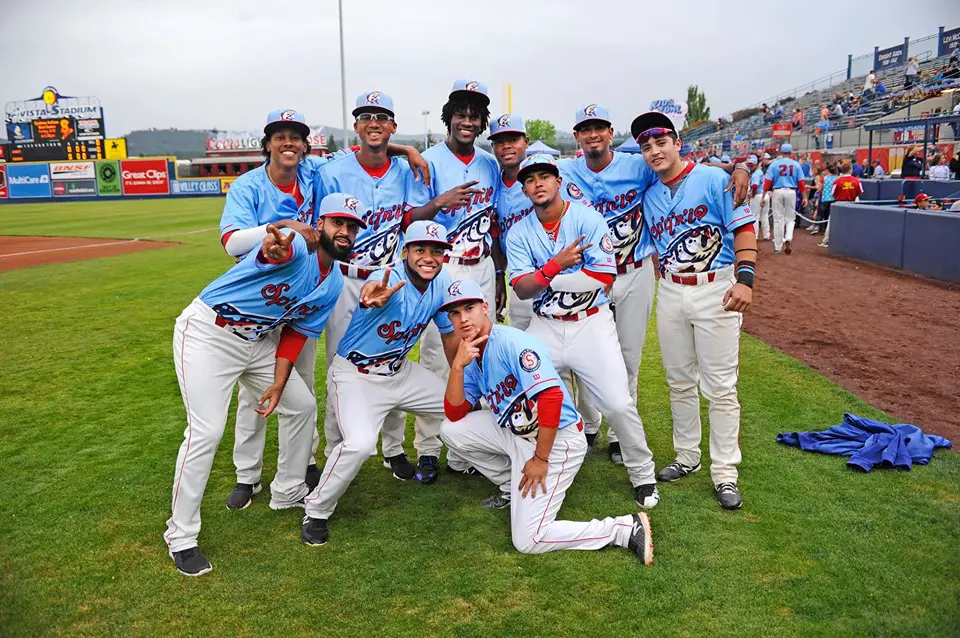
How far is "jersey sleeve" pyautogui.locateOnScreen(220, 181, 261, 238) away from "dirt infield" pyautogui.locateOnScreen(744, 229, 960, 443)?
4.91 metres

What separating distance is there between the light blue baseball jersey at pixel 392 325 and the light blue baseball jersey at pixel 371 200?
44 centimetres

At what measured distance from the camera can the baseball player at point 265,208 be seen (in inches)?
160

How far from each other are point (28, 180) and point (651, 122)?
47.6 meters

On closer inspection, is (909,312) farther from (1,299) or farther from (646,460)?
(1,299)

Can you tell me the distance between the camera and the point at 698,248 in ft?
14.2

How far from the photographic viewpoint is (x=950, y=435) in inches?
205

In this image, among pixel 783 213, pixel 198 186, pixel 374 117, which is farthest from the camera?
pixel 198 186

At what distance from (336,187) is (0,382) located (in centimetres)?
455

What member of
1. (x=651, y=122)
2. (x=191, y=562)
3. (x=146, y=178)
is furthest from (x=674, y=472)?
(x=146, y=178)

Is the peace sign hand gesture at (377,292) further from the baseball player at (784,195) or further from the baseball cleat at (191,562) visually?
the baseball player at (784,195)

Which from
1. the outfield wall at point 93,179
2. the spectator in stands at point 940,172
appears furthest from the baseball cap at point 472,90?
the outfield wall at point 93,179

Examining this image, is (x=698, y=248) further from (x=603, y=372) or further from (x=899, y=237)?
(x=899, y=237)

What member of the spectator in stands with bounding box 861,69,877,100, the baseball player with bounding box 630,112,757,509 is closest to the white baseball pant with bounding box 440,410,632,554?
the baseball player with bounding box 630,112,757,509

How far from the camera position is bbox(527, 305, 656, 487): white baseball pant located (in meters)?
4.18
